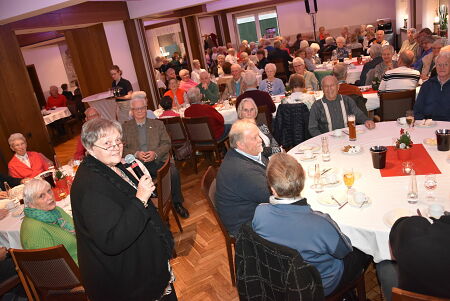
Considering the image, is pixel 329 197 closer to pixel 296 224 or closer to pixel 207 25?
pixel 296 224

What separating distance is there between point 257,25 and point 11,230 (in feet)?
51.7

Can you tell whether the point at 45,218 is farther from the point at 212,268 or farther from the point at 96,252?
the point at 212,268

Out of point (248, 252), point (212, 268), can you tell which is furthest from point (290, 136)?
point (248, 252)

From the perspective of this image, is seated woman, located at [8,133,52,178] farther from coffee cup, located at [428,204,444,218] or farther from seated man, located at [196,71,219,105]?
coffee cup, located at [428,204,444,218]

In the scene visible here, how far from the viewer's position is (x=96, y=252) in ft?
5.61

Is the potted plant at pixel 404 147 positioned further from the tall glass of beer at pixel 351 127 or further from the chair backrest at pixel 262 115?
the chair backrest at pixel 262 115

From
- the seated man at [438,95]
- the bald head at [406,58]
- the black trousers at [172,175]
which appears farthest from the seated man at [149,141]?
the bald head at [406,58]

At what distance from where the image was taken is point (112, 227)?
1627 millimetres

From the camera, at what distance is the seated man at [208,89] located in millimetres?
6637

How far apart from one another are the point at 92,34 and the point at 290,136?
5.66 metres

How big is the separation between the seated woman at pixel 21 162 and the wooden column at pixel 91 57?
4.47 metres

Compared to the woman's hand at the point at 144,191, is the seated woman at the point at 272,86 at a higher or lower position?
lower

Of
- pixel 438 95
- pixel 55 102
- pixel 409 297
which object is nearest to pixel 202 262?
pixel 409 297

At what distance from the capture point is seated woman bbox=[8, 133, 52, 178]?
13.3 ft
